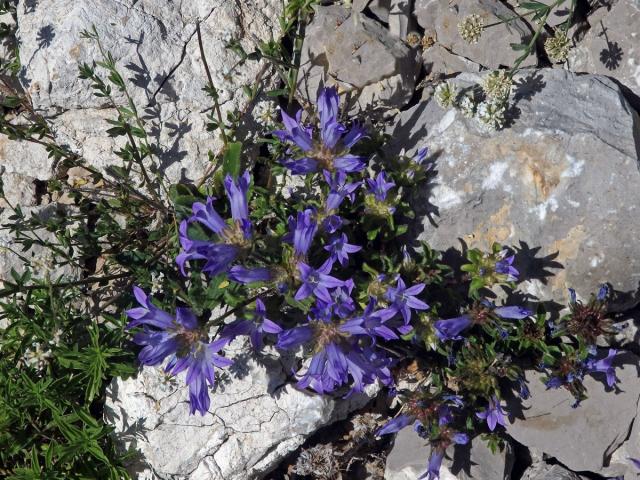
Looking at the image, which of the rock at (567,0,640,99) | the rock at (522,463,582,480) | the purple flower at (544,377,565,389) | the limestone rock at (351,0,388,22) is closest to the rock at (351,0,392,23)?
the limestone rock at (351,0,388,22)

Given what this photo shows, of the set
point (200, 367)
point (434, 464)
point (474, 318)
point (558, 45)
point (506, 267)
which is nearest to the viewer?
point (200, 367)

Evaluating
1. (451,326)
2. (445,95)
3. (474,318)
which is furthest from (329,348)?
(445,95)

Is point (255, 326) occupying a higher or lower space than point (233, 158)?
lower

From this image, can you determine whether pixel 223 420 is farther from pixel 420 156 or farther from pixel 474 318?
pixel 420 156

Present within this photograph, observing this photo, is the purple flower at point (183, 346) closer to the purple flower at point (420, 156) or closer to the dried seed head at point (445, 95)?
the purple flower at point (420, 156)

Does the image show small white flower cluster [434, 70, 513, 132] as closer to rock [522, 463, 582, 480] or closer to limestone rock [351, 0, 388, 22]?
limestone rock [351, 0, 388, 22]

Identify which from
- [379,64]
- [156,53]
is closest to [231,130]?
[156,53]
